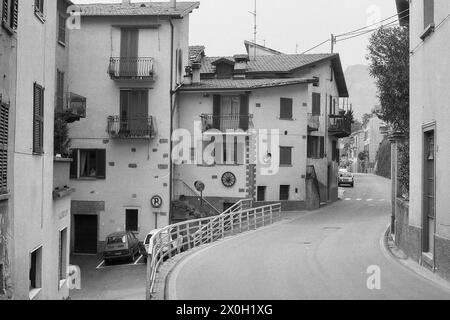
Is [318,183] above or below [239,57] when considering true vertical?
below

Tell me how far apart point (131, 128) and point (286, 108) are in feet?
31.5

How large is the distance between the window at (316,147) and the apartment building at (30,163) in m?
22.4

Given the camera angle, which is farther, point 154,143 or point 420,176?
point 154,143

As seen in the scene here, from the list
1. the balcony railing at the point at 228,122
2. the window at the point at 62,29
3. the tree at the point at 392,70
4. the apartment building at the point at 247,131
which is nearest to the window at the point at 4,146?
the window at the point at 62,29

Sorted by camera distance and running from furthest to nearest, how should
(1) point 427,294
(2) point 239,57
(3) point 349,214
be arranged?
(2) point 239,57 → (3) point 349,214 → (1) point 427,294

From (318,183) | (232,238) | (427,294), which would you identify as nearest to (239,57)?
(318,183)

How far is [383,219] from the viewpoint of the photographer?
2852 centimetres

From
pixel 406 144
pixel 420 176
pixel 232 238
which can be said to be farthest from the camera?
pixel 232 238

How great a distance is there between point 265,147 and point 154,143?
680 cm

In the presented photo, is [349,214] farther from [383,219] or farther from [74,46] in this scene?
[74,46]

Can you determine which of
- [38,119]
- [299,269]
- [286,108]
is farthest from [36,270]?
[286,108]

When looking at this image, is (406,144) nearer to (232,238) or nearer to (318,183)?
(232,238)

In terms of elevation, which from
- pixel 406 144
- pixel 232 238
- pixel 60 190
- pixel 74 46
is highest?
pixel 74 46

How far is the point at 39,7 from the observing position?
43.7 feet
